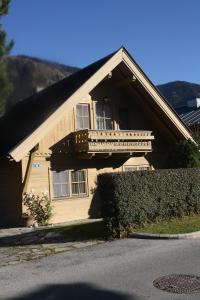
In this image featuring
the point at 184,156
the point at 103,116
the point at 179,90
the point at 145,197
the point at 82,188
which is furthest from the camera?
the point at 179,90

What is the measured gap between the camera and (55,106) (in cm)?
1984

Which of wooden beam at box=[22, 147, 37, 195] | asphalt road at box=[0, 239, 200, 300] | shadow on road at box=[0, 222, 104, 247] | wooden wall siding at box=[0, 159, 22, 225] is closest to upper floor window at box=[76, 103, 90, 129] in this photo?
wooden beam at box=[22, 147, 37, 195]

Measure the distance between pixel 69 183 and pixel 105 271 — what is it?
11416mm

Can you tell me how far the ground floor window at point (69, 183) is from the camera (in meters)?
20.6

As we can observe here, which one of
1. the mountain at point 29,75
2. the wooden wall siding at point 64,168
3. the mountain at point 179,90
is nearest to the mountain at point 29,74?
the mountain at point 29,75

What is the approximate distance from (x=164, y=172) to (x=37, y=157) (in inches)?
241

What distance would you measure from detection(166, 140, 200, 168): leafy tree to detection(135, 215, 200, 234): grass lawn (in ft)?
17.9

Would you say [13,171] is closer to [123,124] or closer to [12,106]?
[123,124]

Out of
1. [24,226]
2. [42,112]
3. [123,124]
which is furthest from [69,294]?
[123,124]

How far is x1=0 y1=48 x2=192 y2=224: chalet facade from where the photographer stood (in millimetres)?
19578

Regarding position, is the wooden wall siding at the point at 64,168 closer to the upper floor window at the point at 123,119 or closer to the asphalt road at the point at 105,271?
the upper floor window at the point at 123,119

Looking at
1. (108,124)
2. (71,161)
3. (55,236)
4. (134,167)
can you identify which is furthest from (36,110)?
(55,236)

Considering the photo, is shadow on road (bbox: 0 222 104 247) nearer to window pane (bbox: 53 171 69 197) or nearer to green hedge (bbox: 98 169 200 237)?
green hedge (bbox: 98 169 200 237)

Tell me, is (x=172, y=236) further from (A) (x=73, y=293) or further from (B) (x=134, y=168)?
(B) (x=134, y=168)
